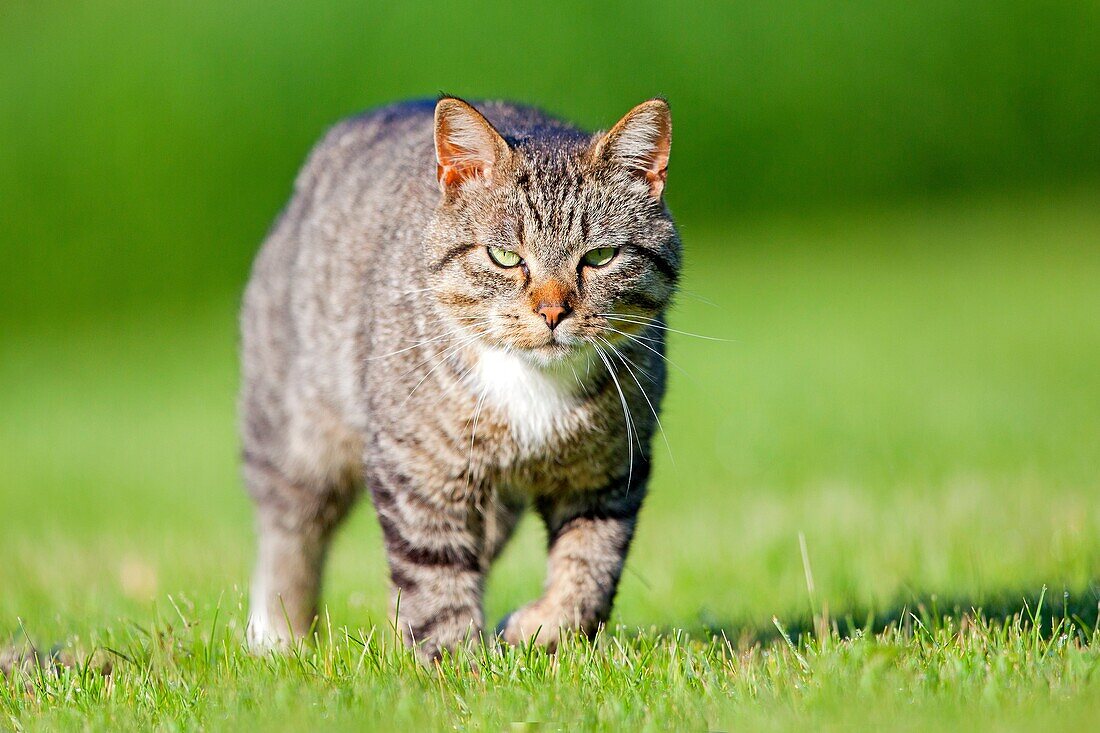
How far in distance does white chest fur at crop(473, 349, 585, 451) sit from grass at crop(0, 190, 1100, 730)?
566 mm

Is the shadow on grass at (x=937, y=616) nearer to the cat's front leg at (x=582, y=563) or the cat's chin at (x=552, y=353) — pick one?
the cat's front leg at (x=582, y=563)

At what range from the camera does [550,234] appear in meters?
3.55

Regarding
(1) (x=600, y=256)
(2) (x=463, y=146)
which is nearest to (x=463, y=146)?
(2) (x=463, y=146)

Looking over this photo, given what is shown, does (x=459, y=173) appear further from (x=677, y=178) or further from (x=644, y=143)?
(x=677, y=178)

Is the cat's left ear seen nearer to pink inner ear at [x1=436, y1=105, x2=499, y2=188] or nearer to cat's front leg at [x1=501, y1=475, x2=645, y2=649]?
pink inner ear at [x1=436, y1=105, x2=499, y2=188]

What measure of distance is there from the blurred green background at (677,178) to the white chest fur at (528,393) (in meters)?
4.62

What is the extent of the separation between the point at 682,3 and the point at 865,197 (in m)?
3.96

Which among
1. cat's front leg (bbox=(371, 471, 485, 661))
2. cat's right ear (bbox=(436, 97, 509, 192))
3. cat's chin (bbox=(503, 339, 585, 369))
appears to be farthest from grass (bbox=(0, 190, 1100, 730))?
cat's right ear (bbox=(436, 97, 509, 192))

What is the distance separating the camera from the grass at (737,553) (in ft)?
9.23

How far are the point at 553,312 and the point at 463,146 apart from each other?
64 centimetres

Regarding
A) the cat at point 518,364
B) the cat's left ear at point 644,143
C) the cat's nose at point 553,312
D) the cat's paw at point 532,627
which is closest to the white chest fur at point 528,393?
the cat at point 518,364

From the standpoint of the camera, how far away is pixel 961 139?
17.8 meters

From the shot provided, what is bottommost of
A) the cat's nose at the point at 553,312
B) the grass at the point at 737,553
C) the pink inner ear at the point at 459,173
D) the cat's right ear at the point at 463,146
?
the grass at the point at 737,553

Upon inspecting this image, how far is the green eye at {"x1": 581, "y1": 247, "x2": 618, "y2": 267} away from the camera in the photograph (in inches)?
140
